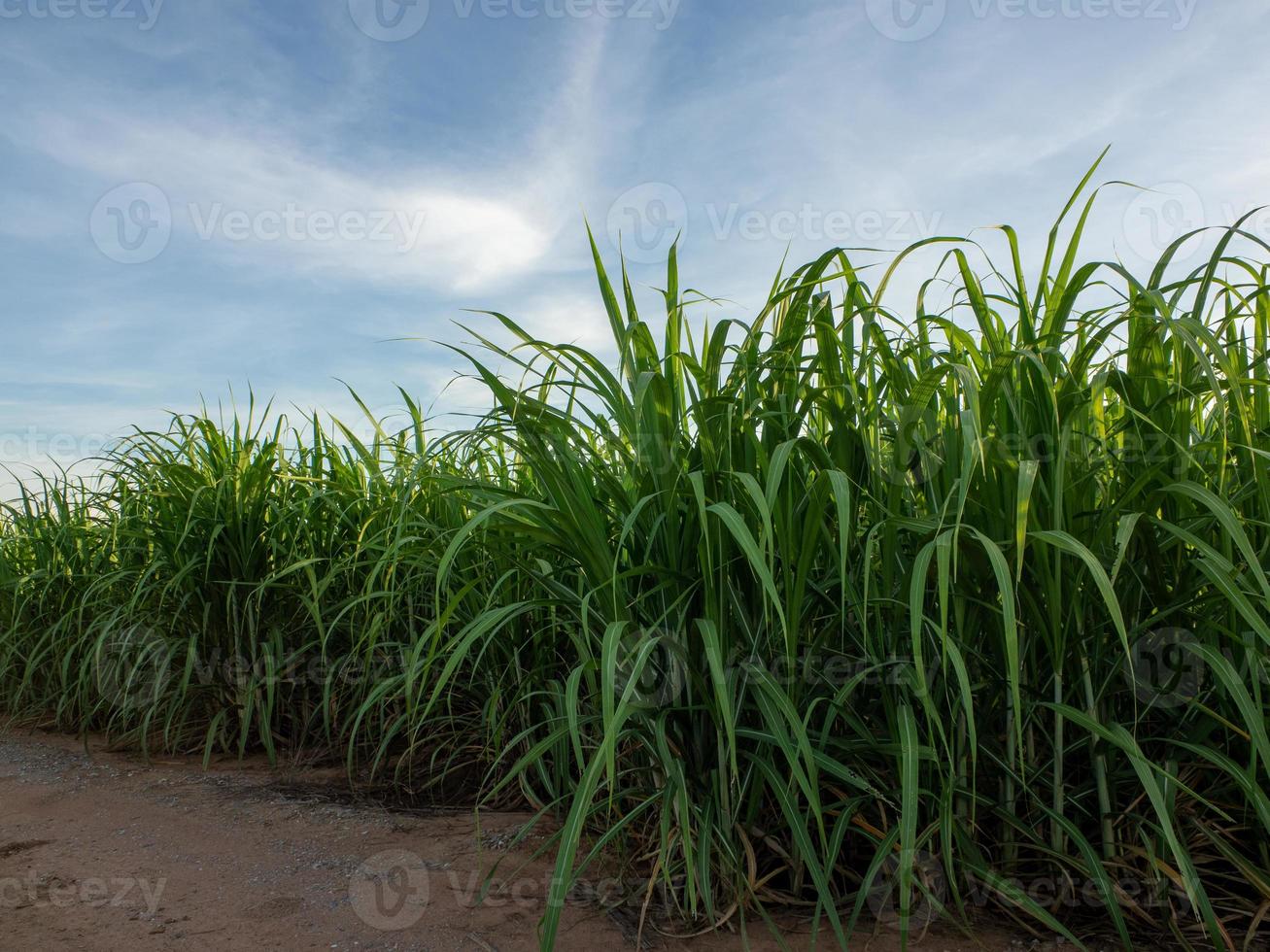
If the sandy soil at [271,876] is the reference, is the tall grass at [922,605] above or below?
above

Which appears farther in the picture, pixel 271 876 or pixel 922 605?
pixel 271 876

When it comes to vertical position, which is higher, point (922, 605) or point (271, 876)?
point (922, 605)

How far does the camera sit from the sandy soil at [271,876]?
1.52m

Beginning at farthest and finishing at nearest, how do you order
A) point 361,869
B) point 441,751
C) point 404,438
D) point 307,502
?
point 404,438, point 307,502, point 441,751, point 361,869

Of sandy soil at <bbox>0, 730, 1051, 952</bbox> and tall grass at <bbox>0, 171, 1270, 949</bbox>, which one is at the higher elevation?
tall grass at <bbox>0, 171, 1270, 949</bbox>

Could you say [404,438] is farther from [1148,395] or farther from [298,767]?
[1148,395]

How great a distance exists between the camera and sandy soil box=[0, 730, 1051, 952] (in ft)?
4.99

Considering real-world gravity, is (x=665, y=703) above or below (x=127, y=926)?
above

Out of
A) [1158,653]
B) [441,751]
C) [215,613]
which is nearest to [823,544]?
[1158,653]

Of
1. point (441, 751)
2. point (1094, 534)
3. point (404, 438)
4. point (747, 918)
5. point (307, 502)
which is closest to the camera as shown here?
point (1094, 534)

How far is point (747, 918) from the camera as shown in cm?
147

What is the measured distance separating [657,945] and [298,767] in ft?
5.46

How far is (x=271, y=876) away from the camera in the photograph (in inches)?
73.5

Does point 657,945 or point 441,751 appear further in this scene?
point 441,751
